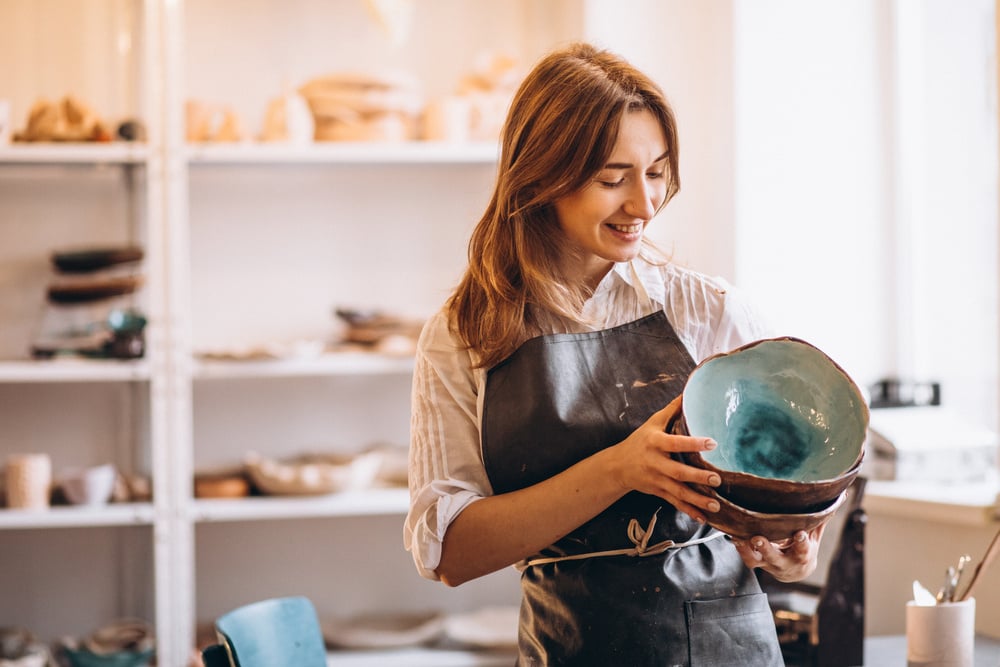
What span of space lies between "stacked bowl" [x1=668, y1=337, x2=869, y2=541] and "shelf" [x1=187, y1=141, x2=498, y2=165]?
157 cm

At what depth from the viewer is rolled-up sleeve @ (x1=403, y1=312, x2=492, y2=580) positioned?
1.16m

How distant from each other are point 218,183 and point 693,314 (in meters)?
1.91

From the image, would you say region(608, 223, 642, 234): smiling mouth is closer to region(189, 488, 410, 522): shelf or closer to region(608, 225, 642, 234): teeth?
region(608, 225, 642, 234): teeth

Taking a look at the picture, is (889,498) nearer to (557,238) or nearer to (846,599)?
(846,599)

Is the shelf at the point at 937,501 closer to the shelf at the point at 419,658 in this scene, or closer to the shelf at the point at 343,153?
the shelf at the point at 419,658

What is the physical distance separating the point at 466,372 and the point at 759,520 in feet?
1.36

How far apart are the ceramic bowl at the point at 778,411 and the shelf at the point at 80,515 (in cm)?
180

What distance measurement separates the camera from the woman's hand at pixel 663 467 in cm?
96

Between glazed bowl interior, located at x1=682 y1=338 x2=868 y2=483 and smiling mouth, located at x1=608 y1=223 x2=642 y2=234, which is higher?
smiling mouth, located at x1=608 y1=223 x2=642 y2=234

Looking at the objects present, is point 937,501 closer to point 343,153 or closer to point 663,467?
point 663,467

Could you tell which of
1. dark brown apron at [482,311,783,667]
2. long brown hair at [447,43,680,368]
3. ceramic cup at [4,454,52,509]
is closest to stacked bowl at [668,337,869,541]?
dark brown apron at [482,311,783,667]

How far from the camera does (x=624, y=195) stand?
1.16 meters

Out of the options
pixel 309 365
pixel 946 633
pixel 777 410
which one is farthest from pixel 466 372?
pixel 309 365

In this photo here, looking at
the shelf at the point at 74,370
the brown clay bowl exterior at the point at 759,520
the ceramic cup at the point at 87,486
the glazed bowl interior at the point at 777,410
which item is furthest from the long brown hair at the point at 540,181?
the ceramic cup at the point at 87,486
